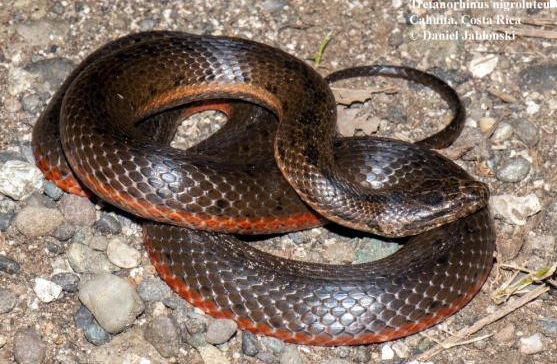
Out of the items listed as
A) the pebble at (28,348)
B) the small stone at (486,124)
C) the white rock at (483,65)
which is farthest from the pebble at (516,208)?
the pebble at (28,348)

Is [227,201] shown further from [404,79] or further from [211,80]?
[404,79]

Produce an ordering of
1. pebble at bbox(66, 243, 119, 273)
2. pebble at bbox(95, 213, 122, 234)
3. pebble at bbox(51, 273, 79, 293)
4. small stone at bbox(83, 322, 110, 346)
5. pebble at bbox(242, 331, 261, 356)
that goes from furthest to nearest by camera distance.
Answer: pebble at bbox(95, 213, 122, 234) → pebble at bbox(66, 243, 119, 273) → pebble at bbox(51, 273, 79, 293) → pebble at bbox(242, 331, 261, 356) → small stone at bbox(83, 322, 110, 346)

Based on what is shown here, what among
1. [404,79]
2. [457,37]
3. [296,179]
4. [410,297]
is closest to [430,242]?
[410,297]

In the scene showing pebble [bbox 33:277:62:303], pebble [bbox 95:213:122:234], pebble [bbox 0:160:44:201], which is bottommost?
pebble [bbox 33:277:62:303]

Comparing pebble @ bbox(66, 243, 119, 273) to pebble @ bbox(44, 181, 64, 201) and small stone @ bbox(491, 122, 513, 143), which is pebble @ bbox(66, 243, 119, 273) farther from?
small stone @ bbox(491, 122, 513, 143)

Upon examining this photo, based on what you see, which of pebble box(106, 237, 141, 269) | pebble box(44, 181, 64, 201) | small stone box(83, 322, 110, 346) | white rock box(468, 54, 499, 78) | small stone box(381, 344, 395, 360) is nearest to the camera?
small stone box(83, 322, 110, 346)

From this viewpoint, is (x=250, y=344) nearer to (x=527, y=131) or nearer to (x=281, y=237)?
(x=281, y=237)

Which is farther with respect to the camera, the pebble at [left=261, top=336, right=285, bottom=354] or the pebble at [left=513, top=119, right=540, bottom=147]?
the pebble at [left=513, top=119, right=540, bottom=147]

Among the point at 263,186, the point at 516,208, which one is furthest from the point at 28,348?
the point at 516,208

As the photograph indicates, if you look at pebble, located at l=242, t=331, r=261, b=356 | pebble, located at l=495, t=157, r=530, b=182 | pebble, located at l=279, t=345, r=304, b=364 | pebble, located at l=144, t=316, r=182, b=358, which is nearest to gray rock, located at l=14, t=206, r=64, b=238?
pebble, located at l=144, t=316, r=182, b=358
